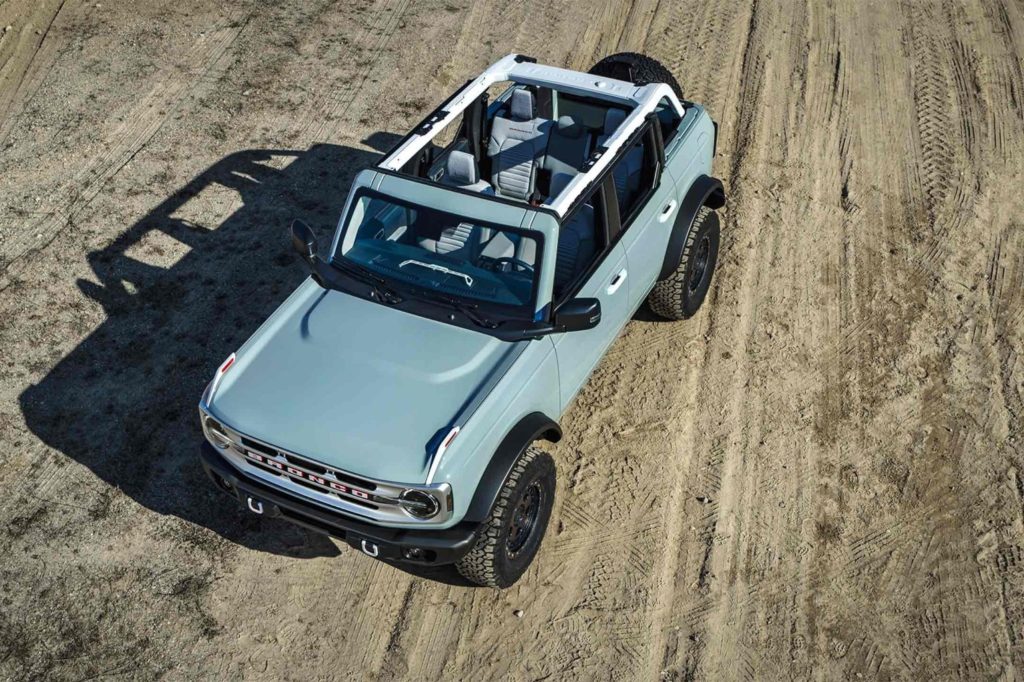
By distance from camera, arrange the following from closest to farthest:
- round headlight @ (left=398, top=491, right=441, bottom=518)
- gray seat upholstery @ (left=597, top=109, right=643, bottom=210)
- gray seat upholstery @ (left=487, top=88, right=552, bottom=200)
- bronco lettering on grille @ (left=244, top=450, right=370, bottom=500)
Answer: round headlight @ (left=398, top=491, right=441, bottom=518), bronco lettering on grille @ (left=244, top=450, right=370, bottom=500), gray seat upholstery @ (left=597, top=109, right=643, bottom=210), gray seat upholstery @ (left=487, top=88, right=552, bottom=200)

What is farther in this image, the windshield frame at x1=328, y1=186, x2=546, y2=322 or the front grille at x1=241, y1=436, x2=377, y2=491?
the windshield frame at x1=328, y1=186, x2=546, y2=322

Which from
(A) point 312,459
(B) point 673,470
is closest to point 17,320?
(A) point 312,459

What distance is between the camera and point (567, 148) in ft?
25.8

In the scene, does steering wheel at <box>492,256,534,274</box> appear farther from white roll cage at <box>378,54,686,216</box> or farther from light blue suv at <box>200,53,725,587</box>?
white roll cage at <box>378,54,686,216</box>

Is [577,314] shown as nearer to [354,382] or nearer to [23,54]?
[354,382]

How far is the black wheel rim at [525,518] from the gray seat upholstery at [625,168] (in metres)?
2.15

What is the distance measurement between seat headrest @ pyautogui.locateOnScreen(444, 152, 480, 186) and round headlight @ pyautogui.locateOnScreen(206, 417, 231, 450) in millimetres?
2394

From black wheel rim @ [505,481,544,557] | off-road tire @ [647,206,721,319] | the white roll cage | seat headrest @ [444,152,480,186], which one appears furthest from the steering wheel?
off-road tire @ [647,206,721,319]

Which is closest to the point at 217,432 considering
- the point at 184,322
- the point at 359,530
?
the point at 359,530

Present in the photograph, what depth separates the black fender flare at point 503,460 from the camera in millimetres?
5848

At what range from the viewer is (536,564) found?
672 centimetres

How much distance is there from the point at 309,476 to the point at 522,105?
3.49 metres

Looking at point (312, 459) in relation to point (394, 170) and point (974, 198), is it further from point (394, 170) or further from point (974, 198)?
point (974, 198)

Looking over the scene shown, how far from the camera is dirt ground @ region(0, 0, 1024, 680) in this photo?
20.9ft
